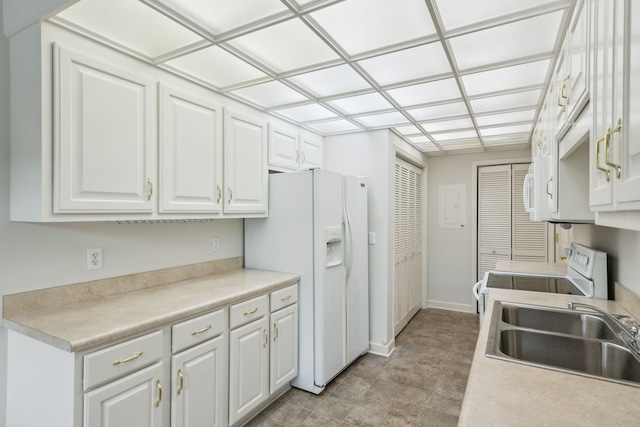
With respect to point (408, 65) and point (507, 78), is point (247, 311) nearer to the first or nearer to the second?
point (408, 65)

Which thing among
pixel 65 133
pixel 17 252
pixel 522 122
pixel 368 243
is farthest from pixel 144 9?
pixel 522 122

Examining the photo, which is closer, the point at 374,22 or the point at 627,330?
the point at 627,330

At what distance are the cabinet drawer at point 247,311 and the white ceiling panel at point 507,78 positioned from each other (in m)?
2.00

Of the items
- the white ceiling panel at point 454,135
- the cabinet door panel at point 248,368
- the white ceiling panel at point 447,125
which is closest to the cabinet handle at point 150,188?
the cabinet door panel at point 248,368

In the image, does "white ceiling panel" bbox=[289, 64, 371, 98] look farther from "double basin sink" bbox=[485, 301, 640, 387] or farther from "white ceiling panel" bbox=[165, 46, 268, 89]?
"double basin sink" bbox=[485, 301, 640, 387]

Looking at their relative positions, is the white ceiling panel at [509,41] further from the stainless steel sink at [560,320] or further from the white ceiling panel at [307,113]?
the stainless steel sink at [560,320]

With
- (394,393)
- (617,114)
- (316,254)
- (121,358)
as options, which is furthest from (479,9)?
(394,393)

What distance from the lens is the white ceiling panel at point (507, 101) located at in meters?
2.51

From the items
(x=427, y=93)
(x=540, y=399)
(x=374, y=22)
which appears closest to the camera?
(x=540, y=399)

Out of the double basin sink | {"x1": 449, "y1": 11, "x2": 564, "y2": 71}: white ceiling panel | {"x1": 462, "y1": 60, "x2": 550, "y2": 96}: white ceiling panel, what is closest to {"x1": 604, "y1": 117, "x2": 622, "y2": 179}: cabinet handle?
the double basin sink

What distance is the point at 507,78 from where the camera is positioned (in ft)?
7.26

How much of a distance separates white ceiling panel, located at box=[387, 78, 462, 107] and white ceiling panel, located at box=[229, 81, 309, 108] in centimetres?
72

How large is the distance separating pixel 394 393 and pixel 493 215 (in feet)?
10.2

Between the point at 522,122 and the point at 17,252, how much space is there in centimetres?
390
